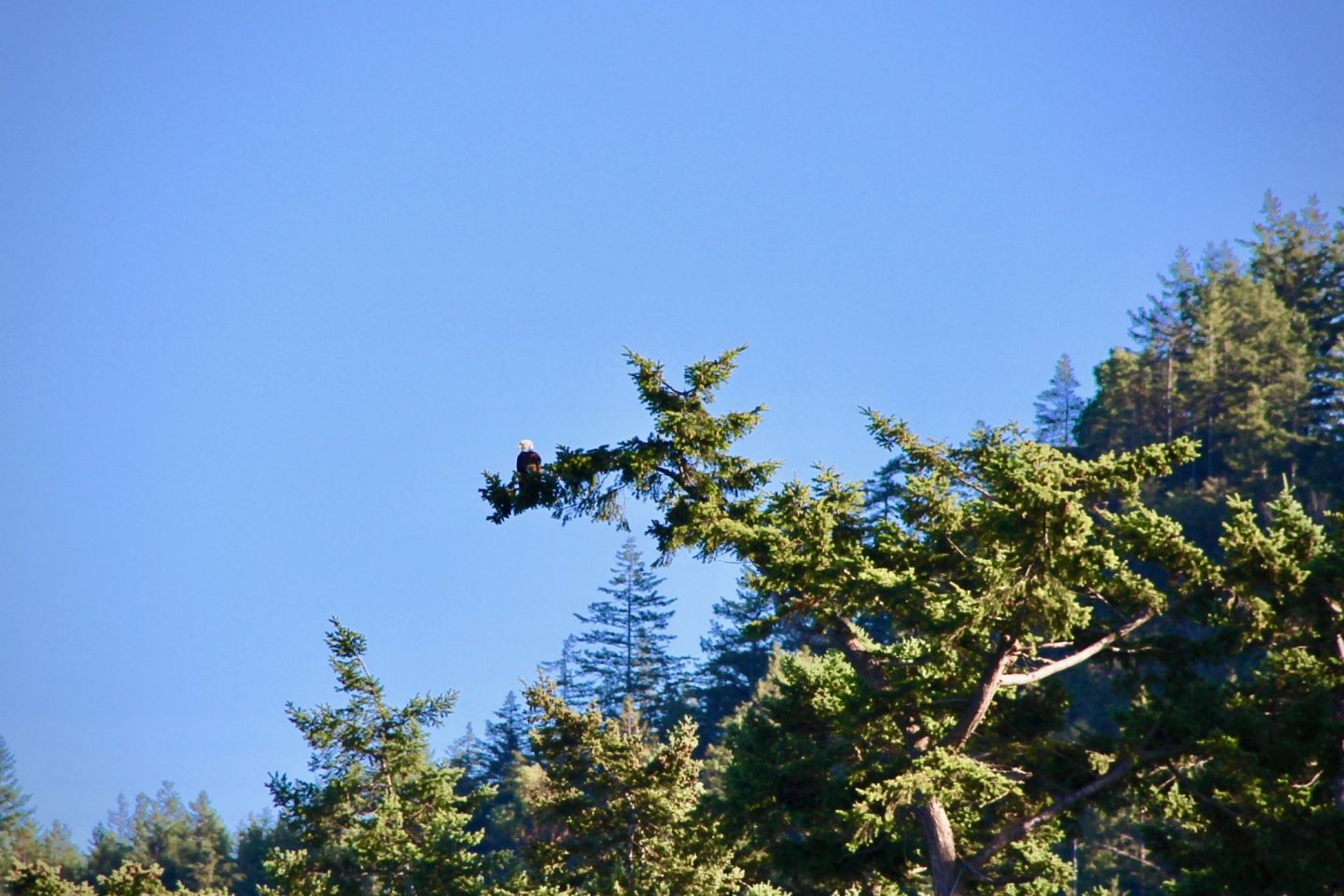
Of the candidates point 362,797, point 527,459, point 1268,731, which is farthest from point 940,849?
point 362,797

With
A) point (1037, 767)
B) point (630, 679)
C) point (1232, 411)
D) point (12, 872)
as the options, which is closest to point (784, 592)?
point (1037, 767)

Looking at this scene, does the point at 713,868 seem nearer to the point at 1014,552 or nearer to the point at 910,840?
the point at 910,840

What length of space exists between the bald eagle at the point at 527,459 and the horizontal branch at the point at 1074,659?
27.2 feet

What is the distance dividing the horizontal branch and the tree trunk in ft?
9.32

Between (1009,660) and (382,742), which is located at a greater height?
(382,742)

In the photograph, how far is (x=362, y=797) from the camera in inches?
1361

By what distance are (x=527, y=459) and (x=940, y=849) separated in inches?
361

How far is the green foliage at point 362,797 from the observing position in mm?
33406

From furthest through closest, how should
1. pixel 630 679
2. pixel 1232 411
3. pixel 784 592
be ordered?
pixel 630 679, pixel 1232 411, pixel 784 592

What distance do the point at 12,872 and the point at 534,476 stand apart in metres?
18.3

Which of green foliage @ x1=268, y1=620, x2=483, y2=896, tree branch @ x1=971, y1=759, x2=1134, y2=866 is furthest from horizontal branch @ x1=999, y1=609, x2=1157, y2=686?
green foliage @ x1=268, y1=620, x2=483, y2=896

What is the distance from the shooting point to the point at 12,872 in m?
34.4

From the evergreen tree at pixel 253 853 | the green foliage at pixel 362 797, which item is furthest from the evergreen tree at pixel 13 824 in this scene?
the green foliage at pixel 362 797

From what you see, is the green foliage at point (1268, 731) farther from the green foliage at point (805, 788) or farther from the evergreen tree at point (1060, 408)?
the evergreen tree at point (1060, 408)
